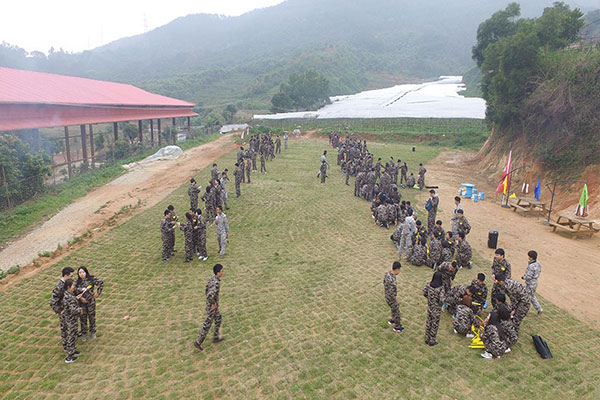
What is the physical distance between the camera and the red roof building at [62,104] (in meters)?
19.9

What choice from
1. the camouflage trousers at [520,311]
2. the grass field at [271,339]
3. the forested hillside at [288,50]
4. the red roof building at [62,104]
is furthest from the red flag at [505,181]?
the forested hillside at [288,50]

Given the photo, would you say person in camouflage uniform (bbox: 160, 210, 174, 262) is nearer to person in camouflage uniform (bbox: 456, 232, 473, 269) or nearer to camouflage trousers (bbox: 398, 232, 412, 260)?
camouflage trousers (bbox: 398, 232, 412, 260)

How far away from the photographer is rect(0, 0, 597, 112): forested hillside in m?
87.6

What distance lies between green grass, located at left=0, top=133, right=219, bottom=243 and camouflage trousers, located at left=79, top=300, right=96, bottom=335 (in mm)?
8918

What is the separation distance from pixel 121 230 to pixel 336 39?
131725 millimetres

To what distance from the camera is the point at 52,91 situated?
24.9 m

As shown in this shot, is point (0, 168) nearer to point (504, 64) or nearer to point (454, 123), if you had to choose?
point (504, 64)

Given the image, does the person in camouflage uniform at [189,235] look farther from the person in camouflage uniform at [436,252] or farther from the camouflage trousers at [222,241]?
the person in camouflage uniform at [436,252]

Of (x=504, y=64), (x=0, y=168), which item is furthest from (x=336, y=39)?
(x=0, y=168)

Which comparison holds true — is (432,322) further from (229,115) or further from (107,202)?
(229,115)

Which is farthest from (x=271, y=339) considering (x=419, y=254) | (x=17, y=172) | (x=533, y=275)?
(x=17, y=172)

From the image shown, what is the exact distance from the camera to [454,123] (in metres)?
41.0

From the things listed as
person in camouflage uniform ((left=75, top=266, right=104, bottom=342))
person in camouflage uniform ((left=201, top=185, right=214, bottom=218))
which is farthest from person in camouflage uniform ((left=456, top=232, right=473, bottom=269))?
person in camouflage uniform ((left=75, top=266, right=104, bottom=342))

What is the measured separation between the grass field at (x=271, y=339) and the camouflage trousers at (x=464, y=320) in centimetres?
23
